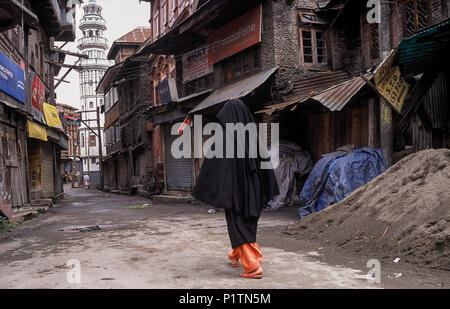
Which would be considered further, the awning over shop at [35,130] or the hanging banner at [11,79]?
the awning over shop at [35,130]

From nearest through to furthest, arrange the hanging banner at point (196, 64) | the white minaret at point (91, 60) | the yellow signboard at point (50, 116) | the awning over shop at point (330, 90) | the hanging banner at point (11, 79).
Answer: the awning over shop at point (330, 90) < the hanging banner at point (11, 79) < the hanging banner at point (196, 64) < the yellow signboard at point (50, 116) < the white minaret at point (91, 60)

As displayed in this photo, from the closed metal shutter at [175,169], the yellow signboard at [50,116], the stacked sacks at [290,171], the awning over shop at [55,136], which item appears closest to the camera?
the stacked sacks at [290,171]

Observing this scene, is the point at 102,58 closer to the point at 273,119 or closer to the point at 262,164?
the point at 273,119

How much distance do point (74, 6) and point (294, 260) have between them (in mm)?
22621

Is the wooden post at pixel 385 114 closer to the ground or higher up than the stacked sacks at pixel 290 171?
higher up

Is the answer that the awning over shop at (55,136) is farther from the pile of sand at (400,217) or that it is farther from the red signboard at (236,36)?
the pile of sand at (400,217)

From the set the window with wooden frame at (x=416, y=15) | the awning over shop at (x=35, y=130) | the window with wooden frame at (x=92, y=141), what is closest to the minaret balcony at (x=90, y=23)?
the window with wooden frame at (x=92, y=141)

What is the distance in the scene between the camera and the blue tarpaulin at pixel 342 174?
29.5ft

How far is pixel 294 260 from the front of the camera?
538 cm

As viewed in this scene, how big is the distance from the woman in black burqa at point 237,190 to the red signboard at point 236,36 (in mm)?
9108

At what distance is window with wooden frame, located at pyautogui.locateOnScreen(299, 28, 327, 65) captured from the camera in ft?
44.8

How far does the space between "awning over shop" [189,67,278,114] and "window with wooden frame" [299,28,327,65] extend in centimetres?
157

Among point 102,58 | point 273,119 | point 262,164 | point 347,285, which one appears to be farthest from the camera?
point 102,58
